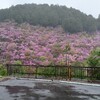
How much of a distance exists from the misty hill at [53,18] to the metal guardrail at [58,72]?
36.9 metres

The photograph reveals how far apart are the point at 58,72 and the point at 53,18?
135ft

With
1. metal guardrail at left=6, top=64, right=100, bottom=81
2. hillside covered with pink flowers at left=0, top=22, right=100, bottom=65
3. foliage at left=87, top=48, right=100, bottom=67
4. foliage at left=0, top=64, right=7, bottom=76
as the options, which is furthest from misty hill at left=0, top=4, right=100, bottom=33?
foliage at left=87, top=48, right=100, bottom=67

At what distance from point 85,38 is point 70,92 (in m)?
44.6

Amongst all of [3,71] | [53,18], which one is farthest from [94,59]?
[53,18]

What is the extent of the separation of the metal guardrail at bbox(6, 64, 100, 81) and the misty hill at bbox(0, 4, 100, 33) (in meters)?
36.9

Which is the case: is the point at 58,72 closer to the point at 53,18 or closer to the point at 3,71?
the point at 3,71

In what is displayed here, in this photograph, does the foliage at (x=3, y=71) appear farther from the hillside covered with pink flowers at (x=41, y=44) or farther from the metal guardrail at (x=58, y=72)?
the hillside covered with pink flowers at (x=41, y=44)

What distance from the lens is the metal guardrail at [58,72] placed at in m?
21.0

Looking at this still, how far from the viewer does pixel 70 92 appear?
50.4ft

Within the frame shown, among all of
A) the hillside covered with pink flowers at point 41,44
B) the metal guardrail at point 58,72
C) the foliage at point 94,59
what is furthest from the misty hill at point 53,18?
the foliage at point 94,59

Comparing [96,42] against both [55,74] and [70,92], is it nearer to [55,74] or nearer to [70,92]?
[55,74]

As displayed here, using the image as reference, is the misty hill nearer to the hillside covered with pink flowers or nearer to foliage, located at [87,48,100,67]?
the hillside covered with pink flowers

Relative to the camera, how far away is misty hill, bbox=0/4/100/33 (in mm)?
62562

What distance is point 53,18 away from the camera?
6378 cm
